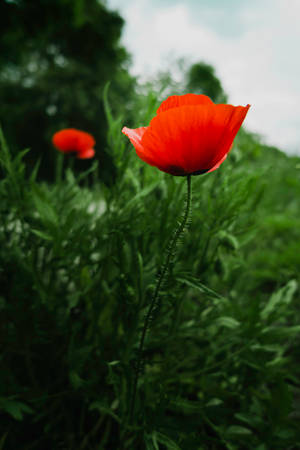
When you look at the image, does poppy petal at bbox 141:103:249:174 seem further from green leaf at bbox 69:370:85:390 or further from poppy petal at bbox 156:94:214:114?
green leaf at bbox 69:370:85:390

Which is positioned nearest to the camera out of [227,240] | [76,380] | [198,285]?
[198,285]

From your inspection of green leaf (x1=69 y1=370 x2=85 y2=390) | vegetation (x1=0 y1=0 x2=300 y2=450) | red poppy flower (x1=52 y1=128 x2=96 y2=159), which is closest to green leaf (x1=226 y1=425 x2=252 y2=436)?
vegetation (x1=0 y1=0 x2=300 y2=450)

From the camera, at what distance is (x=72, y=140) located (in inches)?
42.8

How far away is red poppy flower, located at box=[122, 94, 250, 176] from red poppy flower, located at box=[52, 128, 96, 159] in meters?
0.61

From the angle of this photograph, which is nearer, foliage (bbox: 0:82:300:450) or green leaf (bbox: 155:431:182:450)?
green leaf (bbox: 155:431:182:450)

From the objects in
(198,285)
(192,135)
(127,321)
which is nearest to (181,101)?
(192,135)

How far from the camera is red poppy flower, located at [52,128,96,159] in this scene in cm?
107

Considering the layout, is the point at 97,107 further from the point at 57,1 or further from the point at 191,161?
the point at 191,161

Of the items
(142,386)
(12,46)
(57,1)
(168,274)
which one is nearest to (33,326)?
(142,386)

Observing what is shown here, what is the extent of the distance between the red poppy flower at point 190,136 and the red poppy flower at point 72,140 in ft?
2.01

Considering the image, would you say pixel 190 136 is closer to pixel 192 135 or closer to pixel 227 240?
pixel 192 135

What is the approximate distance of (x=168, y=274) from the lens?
0.65 meters

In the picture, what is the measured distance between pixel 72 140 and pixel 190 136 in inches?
27.5

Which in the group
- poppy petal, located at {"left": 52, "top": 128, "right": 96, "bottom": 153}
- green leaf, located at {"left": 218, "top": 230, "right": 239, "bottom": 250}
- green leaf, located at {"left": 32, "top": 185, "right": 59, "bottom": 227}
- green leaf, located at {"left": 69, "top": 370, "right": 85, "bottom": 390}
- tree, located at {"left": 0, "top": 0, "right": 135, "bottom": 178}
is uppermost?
tree, located at {"left": 0, "top": 0, "right": 135, "bottom": 178}
